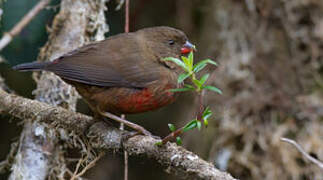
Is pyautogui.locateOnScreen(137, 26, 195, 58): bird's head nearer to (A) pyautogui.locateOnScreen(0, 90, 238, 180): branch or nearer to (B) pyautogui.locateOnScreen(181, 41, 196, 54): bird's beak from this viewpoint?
(B) pyautogui.locateOnScreen(181, 41, 196, 54): bird's beak

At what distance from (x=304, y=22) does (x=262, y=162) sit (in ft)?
4.88

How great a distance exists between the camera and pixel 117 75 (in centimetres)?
344

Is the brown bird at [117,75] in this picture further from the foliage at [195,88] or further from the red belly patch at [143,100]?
the foliage at [195,88]

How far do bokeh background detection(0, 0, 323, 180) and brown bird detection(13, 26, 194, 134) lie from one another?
96 cm

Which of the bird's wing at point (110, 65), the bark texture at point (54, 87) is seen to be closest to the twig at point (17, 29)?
the bark texture at point (54, 87)

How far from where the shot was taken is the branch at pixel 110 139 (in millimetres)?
2420

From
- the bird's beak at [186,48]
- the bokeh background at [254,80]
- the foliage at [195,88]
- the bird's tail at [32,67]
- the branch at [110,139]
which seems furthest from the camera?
the bokeh background at [254,80]

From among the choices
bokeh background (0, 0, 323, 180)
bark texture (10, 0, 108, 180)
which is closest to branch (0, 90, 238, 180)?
bark texture (10, 0, 108, 180)

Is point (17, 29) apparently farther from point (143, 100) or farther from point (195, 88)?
point (195, 88)

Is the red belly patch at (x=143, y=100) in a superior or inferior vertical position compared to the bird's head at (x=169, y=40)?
inferior

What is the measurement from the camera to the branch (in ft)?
7.94

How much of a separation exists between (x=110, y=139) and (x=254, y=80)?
2.10 meters

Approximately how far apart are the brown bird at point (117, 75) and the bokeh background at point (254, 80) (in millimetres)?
961

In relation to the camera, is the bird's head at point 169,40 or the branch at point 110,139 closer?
the branch at point 110,139
